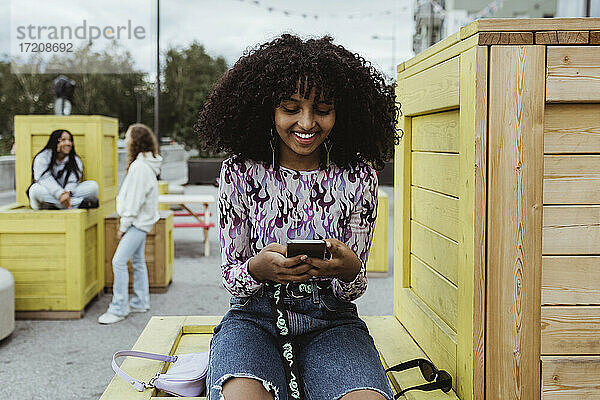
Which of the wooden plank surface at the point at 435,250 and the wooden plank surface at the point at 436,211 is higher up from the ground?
the wooden plank surface at the point at 436,211

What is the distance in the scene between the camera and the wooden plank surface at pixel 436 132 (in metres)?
2.30

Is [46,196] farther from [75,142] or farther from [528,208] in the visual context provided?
[528,208]

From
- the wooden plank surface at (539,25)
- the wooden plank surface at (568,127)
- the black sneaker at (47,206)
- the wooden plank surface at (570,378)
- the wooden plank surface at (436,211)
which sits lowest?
the wooden plank surface at (570,378)

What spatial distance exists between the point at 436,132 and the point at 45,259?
366 cm

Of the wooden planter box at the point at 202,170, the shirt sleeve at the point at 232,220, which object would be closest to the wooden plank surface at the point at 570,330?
the shirt sleeve at the point at 232,220

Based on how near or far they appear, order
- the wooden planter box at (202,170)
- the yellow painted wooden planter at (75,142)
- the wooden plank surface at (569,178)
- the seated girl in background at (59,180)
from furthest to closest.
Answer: the wooden planter box at (202,170), the yellow painted wooden planter at (75,142), the seated girl in background at (59,180), the wooden plank surface at (569,178)

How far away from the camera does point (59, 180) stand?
18.2ft

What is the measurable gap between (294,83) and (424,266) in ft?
3.22

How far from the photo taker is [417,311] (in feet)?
9.09

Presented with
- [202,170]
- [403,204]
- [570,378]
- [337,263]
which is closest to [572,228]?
[570,378]

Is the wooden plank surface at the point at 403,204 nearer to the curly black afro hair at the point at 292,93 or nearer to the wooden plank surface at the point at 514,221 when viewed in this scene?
the curly black afro hair at the point at 292,93

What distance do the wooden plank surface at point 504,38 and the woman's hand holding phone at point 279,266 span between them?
2.52 feet

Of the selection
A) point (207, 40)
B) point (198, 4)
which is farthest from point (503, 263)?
point (207, 40)

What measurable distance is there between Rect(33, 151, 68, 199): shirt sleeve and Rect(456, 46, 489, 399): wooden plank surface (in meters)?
4.06
